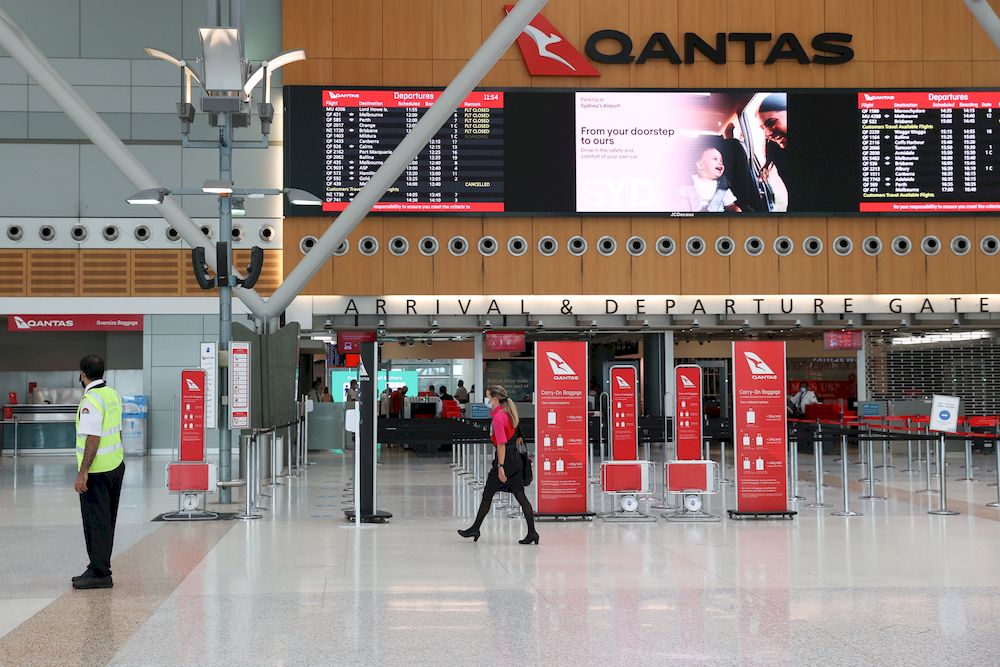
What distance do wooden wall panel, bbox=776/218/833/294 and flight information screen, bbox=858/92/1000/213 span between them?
1.00m

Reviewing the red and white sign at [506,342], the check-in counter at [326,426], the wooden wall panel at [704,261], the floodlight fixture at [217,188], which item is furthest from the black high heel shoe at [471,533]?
the check-in counter at [326,426]

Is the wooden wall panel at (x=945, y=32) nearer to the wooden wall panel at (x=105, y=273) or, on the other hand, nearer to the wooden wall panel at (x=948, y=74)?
the wooden wall panel at (x=948, y=74)

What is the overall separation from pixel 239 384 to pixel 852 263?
13690mm

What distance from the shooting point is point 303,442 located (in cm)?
2152

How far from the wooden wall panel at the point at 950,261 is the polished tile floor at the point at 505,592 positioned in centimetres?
1066

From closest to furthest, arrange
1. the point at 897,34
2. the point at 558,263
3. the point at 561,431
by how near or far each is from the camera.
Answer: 1. the point at 561,431
2. the point at 558,263
3. the point at 897,34

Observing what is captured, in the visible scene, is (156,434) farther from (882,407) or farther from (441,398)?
(882,407)

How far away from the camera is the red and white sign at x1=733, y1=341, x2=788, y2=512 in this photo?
40.7ft

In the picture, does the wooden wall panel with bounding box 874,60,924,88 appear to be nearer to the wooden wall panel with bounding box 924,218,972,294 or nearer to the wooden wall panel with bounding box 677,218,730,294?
the wooden wall panel with bounding box 924,218,972,294

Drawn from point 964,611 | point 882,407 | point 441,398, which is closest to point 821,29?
point 882,407

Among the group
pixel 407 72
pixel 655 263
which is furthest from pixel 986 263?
pixel 407 72

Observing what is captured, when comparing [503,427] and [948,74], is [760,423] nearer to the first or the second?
[503,427]

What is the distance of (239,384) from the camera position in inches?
548

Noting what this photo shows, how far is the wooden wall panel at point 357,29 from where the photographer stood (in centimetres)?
2244
